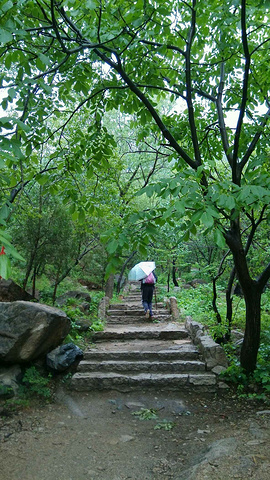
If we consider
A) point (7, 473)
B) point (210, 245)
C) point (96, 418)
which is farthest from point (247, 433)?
point (210, 245)

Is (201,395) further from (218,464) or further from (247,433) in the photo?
(218,464)

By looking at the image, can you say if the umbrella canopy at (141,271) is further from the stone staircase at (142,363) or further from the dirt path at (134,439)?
the dirt path at (134,439)

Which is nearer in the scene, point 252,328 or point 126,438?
point 126,438

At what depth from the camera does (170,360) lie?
22.3 feet

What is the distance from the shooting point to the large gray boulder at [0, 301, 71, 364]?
5.60 m

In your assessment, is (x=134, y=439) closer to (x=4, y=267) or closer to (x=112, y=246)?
(x=112, y=246)

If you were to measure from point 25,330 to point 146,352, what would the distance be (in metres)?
2.54

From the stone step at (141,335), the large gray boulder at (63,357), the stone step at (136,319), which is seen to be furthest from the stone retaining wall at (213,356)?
the stone step at (136,319)

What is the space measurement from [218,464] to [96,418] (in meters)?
2.50

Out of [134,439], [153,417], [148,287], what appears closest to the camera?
[134,439]

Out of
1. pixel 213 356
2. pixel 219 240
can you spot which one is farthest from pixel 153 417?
pixel 219 240

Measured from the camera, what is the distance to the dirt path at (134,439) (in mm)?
3357

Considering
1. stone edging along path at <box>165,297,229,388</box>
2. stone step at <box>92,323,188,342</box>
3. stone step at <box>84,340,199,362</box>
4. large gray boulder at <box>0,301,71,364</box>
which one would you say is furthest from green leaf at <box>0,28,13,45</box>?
stone step at <box>92,323,188,342</box>

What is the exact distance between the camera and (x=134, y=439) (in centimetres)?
437
